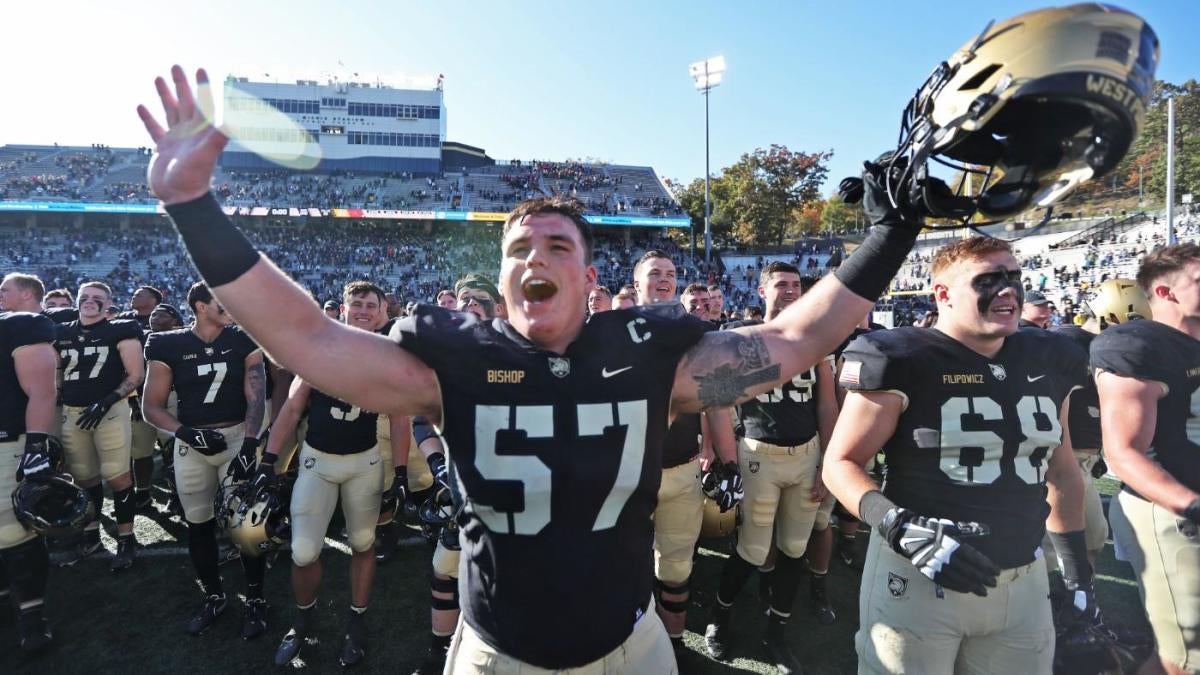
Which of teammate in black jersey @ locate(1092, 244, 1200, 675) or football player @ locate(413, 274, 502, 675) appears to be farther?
football player @ locate(413, 274, 502, 675)

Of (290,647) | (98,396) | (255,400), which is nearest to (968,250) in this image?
(290,647)

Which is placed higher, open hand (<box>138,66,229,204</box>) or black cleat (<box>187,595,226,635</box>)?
open hand (<box>138,66,229,204</box>)

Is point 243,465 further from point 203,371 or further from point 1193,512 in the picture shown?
point 1193,512

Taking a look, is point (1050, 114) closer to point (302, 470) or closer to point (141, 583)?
point (302, 470)

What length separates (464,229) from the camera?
137 feet

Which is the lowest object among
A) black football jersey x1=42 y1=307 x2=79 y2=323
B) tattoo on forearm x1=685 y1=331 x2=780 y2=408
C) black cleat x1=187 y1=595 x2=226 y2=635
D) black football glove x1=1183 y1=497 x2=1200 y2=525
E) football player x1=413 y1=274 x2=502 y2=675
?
black cleat x1=187 y1=595 x2=226 y2=635

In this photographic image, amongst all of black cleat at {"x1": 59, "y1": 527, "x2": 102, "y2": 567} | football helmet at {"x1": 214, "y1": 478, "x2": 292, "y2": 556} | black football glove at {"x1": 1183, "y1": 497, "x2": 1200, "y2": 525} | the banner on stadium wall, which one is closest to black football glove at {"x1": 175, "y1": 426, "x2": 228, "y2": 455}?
football helmet at {"x1": 214, "y1": 478, "x2": 292, "y2": 556}

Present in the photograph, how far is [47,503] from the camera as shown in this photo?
377cm

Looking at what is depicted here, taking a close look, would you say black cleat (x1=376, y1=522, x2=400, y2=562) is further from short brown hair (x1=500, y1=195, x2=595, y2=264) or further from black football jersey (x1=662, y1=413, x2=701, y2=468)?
short brown hair (x1=500, y1=195, x2=595, y2=264)

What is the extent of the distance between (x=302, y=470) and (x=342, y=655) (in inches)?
50.8

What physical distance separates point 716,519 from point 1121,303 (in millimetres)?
5893

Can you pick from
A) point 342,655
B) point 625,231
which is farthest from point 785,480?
point 625,231

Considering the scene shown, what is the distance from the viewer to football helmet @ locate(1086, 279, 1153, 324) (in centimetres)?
633

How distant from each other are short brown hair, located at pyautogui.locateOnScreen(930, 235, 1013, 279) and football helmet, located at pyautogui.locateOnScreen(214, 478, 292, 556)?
168 inches
